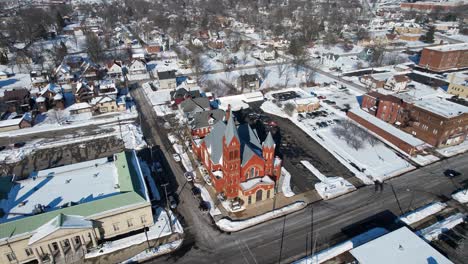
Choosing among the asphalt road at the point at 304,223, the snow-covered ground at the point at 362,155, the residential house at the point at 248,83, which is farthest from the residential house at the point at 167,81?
the asphalt road at the point at 304,223

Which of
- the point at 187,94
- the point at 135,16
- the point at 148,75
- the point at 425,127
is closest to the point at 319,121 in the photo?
the point at 425,127

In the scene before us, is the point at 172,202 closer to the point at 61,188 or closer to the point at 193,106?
the point at 61,188

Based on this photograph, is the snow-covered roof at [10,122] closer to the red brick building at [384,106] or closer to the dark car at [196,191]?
the dark car at [196,191]

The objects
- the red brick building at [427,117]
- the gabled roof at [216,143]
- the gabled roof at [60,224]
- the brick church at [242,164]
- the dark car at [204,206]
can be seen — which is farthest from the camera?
the red brick building at [427,117]

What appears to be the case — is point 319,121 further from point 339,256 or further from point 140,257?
point 140,257

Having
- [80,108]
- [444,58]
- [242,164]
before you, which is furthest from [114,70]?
[444,58]

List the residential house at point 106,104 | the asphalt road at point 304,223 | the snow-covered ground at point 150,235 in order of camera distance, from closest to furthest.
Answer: the asphalt road at point 304,223
the snow-covered ground at point 150,235
the residential house at point 106,104

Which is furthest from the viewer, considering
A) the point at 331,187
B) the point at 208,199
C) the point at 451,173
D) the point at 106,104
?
the point at 106,104

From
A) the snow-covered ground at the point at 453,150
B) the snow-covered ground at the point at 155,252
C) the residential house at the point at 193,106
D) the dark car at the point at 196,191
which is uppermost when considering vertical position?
the residential house at the point at 193,106
